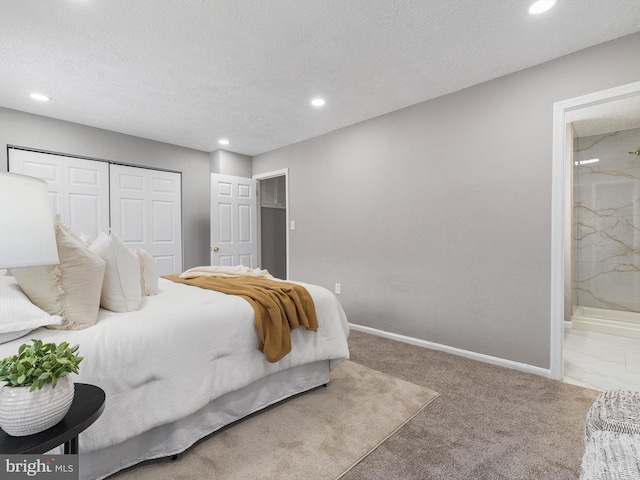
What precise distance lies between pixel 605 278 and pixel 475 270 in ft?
8.36

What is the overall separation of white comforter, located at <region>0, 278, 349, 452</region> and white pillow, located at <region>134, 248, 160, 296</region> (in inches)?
4.0

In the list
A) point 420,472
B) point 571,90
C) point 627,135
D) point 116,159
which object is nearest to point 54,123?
point 116,159

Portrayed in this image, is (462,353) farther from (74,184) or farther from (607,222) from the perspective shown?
(74,184)

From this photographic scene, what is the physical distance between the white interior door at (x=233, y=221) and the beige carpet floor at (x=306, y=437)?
9.83 ft

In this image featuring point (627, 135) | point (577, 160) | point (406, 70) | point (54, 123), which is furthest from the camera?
point (577, 160)

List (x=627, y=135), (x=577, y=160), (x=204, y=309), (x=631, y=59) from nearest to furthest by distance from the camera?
1. (x=204, y=309)
2. (x=631, y=59)
3. (x=627, y=135)
4. (x=577, y=160)

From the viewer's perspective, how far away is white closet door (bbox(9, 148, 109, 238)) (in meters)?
3.49

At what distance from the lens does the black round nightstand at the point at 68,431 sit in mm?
810

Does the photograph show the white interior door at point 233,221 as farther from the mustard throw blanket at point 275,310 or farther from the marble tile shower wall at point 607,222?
the marble tile shower wall at point 607,222

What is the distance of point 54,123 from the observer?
11.8ft

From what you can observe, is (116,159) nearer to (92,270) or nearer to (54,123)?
(54,123)

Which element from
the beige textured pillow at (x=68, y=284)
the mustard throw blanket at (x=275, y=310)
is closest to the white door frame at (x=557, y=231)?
the mustard throw blanket at (x=275, y=310)

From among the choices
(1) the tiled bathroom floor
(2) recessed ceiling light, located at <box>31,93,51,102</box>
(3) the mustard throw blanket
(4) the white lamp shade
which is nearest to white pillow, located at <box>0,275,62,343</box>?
(4) the white lamp shade

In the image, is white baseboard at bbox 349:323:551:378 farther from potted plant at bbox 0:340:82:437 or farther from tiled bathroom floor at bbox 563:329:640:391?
potted plant at bbox 0:340:82:437
